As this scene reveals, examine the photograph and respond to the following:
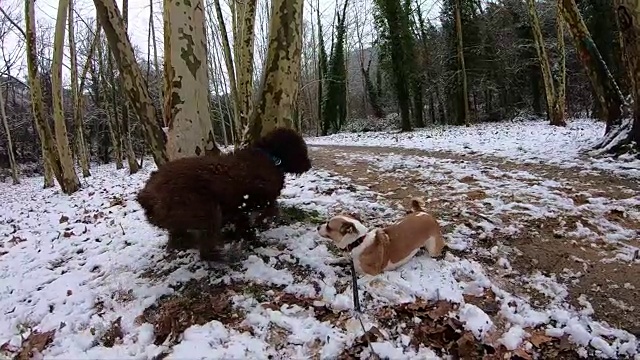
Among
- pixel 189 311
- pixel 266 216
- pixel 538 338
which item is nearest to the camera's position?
pixel 538 338

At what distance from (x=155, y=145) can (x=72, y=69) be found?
12.6m

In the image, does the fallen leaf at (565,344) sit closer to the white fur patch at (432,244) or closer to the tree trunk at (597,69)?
the white fur patch at (432,244)

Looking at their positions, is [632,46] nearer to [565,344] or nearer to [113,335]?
[565,344]

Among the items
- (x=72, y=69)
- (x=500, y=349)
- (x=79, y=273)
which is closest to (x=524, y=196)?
(x=500, y=349)

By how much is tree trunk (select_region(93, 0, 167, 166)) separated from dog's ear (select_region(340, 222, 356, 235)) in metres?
2.94

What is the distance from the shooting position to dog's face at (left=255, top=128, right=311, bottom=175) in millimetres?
4609

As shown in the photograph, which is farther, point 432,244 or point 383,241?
point 432,244

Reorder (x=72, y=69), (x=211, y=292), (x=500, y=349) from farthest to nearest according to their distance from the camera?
(x=72, y=69) → (x=211, y=292) → (x=500, y=349)

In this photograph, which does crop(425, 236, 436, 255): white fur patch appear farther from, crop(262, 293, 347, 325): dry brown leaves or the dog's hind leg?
the dog's hind leg

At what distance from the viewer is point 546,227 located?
179 inches

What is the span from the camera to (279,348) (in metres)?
3.00

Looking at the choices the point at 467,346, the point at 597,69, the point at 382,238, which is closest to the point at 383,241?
the point at 382,238

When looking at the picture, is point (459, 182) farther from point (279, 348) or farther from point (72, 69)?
point (72, 69)

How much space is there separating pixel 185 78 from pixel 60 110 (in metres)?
8.59
